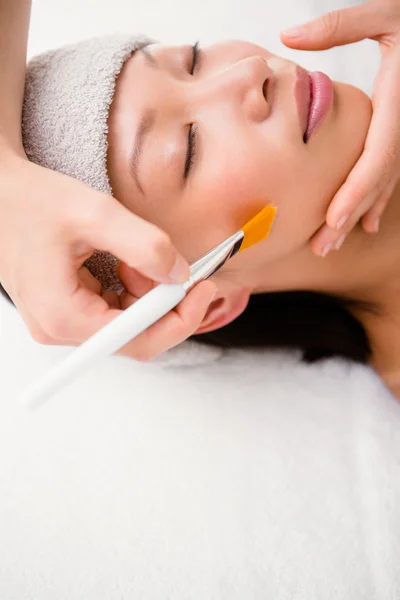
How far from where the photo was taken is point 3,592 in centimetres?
84

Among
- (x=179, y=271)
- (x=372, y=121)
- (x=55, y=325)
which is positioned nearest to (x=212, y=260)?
(x=179, y=271)

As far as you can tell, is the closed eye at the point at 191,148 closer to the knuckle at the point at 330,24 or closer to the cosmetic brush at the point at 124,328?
the cosmetic brush at the point at 124,328

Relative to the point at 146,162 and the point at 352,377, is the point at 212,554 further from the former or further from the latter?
the point at 146,162

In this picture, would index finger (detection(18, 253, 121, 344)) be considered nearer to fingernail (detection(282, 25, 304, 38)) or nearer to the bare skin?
the bare skin

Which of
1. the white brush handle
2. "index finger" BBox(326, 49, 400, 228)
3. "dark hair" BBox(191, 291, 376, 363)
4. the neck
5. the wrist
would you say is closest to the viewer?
the white brush handle

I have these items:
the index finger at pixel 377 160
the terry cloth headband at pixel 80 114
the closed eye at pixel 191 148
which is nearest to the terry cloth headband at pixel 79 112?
the terry cloth headband at pixel 80 114

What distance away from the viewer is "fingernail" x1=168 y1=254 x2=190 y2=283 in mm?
557

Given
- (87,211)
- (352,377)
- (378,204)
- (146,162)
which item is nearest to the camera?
(87,211)

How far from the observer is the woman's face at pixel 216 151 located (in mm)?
701

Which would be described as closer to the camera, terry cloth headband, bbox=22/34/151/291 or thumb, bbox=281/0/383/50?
terry cloth headband, bbox=22/34/151/291

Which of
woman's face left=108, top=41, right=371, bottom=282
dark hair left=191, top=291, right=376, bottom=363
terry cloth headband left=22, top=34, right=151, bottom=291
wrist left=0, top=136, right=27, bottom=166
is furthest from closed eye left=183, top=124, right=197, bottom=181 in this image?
dark hair left=191, top=291, right=376, bottom=363

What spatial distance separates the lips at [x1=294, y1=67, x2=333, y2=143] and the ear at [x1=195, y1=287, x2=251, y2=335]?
10.5 inches

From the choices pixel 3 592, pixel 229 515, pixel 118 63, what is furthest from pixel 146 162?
pixel 3 592

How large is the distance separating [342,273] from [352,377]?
0.22 meters
